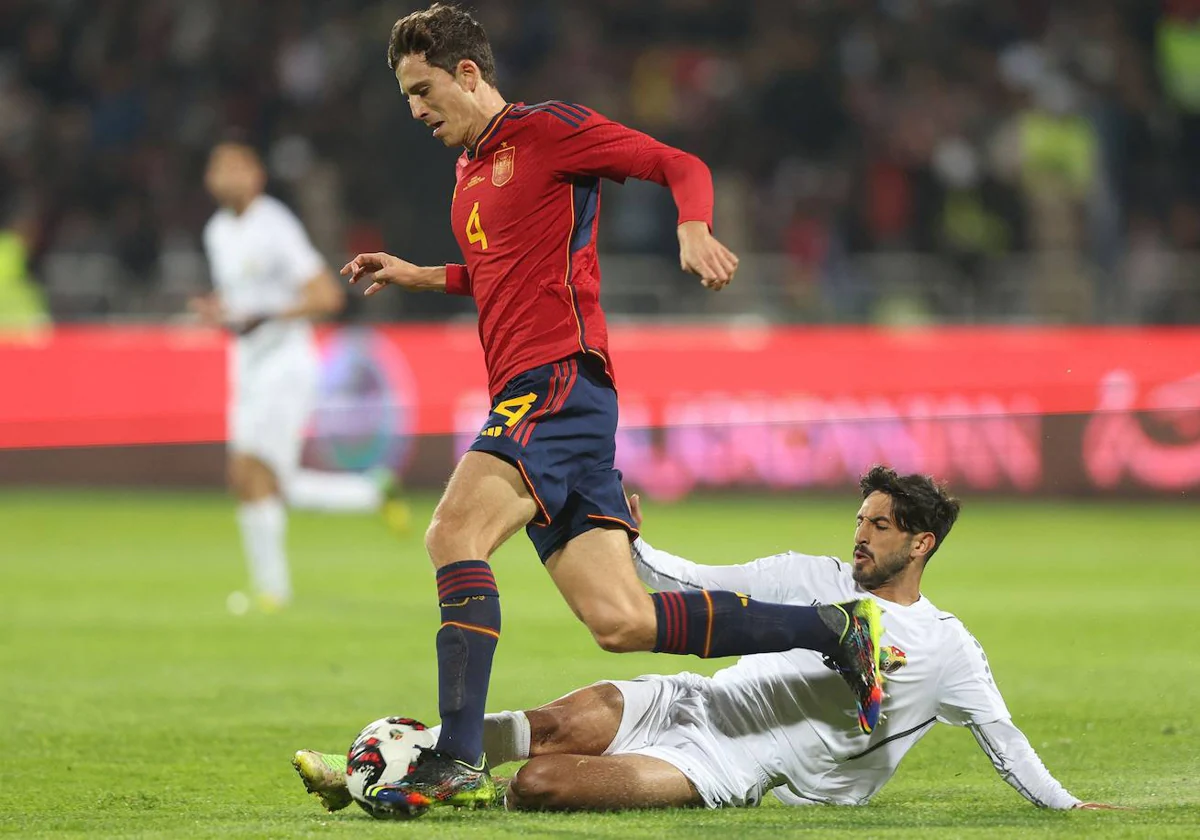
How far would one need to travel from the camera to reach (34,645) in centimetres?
881

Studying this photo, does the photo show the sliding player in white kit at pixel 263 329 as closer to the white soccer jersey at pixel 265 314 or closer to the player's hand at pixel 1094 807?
the white soccer jersey at pixel 265 314

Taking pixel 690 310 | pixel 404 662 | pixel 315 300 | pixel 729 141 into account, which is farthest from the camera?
pixel 729 141

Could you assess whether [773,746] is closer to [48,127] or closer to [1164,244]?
[1164,244]

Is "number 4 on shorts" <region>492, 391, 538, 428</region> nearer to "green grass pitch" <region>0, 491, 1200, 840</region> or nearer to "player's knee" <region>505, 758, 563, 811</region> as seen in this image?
"player's knee" <region>505, 758, 563, 811</region>

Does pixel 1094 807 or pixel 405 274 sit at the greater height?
pixel 405 274

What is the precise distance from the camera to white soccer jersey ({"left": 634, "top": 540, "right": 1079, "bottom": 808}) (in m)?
4.91

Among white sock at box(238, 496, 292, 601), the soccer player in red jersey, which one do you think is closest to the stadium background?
white sock at box(238, 496, 292, 601)

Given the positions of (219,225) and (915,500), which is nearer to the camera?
(915,500)

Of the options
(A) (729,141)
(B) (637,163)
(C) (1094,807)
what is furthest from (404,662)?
(A) (729,141)

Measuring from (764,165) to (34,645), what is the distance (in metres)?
10.1

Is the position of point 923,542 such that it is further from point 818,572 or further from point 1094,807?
point 1094,807

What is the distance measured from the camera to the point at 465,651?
4.64 meters

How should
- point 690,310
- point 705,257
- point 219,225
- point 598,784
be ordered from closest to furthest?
point 705,257 < point 598,784 < point 219,225 < point 690,310

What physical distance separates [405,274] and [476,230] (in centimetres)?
34
